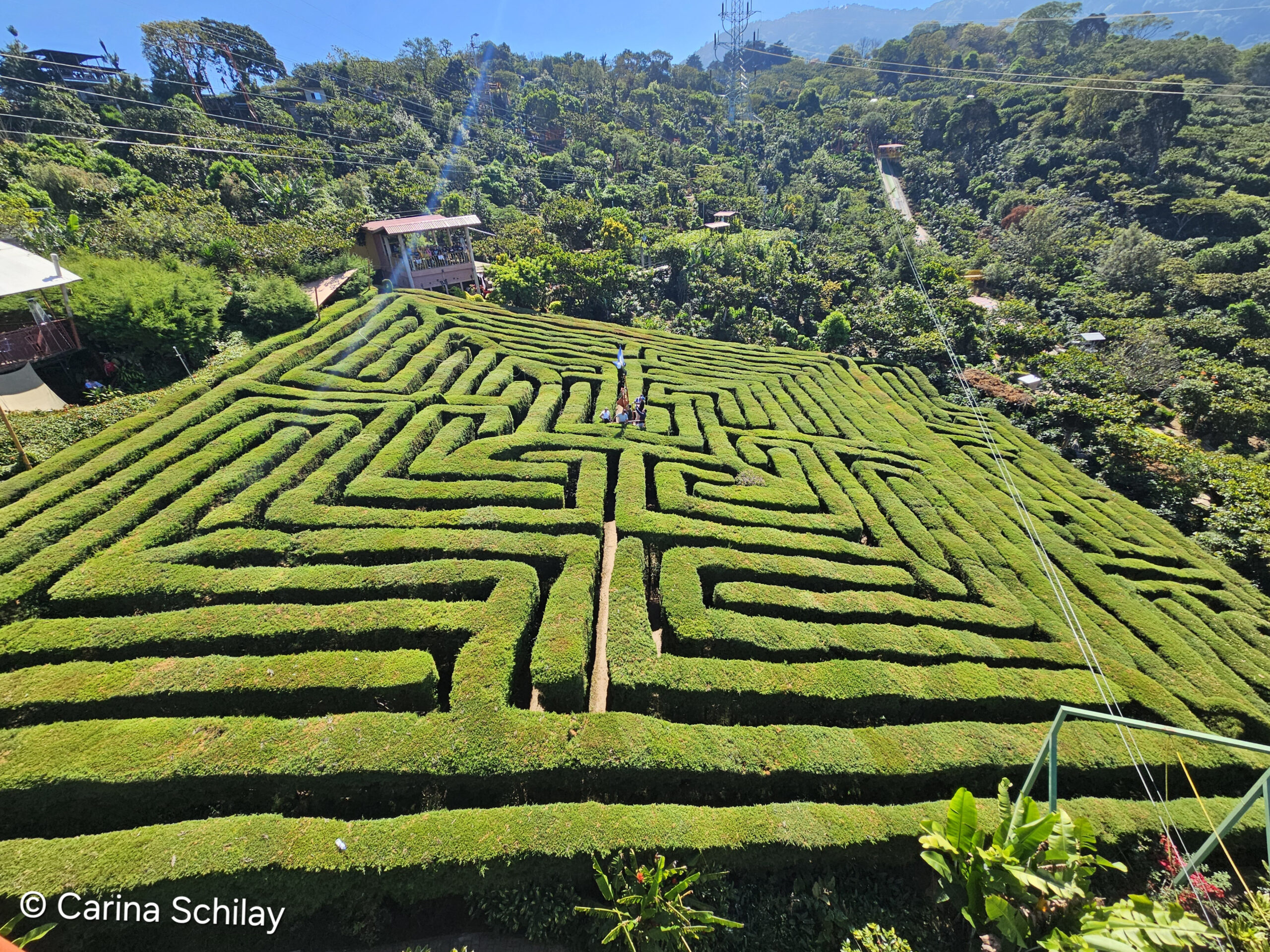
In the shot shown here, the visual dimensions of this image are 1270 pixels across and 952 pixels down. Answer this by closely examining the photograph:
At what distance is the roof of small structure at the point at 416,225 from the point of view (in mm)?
33094

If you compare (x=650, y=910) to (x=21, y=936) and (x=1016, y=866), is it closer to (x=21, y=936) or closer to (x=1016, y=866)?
(x=1016, y=866)

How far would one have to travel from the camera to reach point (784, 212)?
230ft

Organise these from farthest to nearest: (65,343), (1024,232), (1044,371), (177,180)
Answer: (1024,232) → (177,180) → (1044,371) → (65,343)

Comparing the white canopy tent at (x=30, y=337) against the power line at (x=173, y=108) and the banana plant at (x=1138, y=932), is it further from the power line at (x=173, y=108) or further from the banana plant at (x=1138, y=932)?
the power line at (x=173, y=108)

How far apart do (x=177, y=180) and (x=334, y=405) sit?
4498 cm

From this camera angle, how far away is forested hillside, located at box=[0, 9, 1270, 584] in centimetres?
2616

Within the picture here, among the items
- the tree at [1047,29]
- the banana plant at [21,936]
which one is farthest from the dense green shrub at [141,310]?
the tree at [1047,29]

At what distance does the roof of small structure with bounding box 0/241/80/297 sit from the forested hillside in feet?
7.02

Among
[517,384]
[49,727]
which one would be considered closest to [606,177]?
[517,384]

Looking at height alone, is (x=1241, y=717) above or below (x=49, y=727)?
below

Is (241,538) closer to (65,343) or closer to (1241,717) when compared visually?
(65,343)

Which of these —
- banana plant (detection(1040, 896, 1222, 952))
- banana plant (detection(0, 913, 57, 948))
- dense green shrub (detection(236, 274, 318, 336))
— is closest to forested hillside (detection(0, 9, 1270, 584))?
dense green shrub (detection(236, 274, 318, 336))

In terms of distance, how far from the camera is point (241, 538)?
42.2 feet

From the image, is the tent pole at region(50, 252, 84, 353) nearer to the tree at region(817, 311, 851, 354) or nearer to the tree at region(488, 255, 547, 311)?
the tree at region(488, 255, 547, 311)
